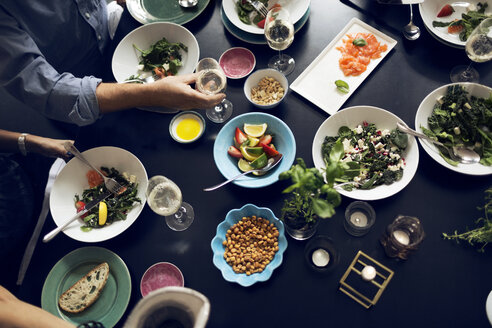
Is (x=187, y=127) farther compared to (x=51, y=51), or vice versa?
(x=51, y=51)

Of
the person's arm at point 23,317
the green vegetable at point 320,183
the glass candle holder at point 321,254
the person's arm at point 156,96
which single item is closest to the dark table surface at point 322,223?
the glass candle holder at point 321,254

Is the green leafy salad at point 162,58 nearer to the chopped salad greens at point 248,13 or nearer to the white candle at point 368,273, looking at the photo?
the chopped salad greens at point 248,13

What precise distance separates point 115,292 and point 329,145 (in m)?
1.19

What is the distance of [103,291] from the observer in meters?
1.59

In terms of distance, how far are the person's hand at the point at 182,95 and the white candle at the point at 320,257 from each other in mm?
835

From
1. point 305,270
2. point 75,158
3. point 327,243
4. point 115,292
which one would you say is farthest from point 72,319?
point 327,243

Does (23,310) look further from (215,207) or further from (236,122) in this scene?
(236,122)

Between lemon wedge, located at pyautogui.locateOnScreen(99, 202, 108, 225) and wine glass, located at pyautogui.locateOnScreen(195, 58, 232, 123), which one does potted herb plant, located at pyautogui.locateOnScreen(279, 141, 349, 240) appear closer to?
wine glass, located at pyautogui.locateOnScreen(195, 58, 232, 123)

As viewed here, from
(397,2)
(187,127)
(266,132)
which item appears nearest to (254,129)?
(266,132)

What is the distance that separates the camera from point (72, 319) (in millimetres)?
1568

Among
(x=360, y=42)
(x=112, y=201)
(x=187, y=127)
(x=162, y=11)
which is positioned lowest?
(x=112, y=201)

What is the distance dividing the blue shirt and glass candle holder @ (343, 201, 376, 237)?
1.32 meters

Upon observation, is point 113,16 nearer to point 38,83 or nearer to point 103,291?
point 38,83

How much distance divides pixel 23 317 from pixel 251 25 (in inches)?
67.1
